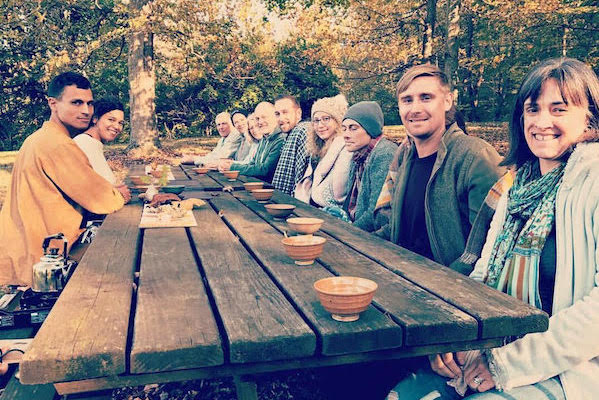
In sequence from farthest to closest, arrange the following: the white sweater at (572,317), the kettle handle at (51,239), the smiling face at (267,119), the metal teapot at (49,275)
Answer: the smiling face at (267,119)
the kettle handle at (51,239)
the metal teapot at (49,275)
the white sweater at (572,317)

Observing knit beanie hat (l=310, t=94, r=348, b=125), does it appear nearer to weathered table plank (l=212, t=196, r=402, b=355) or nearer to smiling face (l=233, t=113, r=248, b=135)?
weathered table plank (l=212, t=196, r=402, b=355)

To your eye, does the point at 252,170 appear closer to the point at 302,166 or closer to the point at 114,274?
the point at 302,166

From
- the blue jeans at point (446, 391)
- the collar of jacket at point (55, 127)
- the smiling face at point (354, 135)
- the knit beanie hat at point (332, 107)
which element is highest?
the knit beanie hat at point (332, 107)

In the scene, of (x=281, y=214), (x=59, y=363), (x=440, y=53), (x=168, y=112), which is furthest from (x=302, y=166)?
(x=168, y=112)

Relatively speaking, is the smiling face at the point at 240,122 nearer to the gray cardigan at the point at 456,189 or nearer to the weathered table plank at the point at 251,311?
the gray cardigan at the point at 456,189

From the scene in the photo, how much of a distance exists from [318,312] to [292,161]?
12.9ft

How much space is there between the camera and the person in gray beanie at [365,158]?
3.71m

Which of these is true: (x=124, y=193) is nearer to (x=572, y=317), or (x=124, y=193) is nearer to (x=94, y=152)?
(x=94, y=152)

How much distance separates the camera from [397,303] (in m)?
1.68

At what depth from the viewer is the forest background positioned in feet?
40.0

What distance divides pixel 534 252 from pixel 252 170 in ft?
14.3

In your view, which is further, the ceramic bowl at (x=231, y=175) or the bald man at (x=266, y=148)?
the bald man at (x=266, y=148)

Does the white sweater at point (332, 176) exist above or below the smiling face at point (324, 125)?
below

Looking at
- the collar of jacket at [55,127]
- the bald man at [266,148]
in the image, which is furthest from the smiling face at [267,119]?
the collar of jacket at [55,127]
